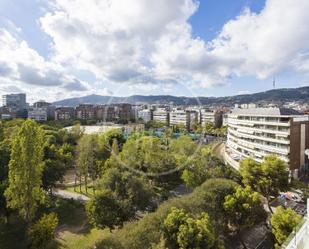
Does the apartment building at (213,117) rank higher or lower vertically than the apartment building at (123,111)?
lower

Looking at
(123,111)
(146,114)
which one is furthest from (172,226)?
(146,114)

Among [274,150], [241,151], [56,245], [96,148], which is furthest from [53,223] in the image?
[241,151]

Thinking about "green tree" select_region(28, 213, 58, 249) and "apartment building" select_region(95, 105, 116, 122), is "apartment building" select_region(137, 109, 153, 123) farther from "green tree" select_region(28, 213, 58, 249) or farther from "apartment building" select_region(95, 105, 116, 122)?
"green tree" select_region(28, 213, 58, 249)

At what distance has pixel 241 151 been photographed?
38.4 meters

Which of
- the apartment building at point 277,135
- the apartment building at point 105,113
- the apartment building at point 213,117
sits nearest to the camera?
the apartment building at point 277,135

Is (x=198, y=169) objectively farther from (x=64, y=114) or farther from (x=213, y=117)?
(x=64, y=114)

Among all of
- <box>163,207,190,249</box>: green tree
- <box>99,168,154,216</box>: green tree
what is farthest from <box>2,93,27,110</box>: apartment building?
<box>163,207,190,249</box>: green tree

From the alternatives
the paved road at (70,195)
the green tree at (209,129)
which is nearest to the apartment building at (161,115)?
the green tree at (209,129)

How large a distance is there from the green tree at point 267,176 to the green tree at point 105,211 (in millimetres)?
12302

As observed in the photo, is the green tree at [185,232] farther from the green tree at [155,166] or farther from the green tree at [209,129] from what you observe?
the green tree at [209,129]

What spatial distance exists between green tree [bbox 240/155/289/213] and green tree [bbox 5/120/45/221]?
658 inches

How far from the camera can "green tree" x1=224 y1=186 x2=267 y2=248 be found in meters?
16.2

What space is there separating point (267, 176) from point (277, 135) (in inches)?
380

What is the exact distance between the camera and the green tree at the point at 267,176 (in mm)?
22188
